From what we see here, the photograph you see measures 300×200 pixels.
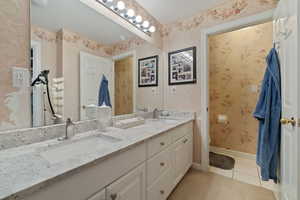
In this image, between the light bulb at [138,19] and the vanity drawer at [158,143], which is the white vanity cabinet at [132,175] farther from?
the light bulb at [138,19]

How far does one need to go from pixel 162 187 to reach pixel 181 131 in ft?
2.07

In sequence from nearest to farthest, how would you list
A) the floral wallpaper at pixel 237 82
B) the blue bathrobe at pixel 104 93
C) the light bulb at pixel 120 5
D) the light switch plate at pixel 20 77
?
the light switch plate at pixel 20 77 → the blue bathrobe at pixel 104 93 → the light bulb at pixel 120 5 → the floral wallpaper at pixel 237 82

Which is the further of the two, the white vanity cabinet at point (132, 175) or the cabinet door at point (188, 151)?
the cabinet door at point (188, 151)

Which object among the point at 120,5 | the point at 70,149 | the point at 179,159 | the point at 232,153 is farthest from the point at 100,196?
the point at 232,153

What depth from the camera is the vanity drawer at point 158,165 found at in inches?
42.6

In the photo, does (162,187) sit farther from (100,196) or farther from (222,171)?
(222,171)

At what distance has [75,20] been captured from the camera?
47.3 inches

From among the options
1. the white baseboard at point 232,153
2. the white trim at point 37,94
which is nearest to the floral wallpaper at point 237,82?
the white baseboard at point 232,153

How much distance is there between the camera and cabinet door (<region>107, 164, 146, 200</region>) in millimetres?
762

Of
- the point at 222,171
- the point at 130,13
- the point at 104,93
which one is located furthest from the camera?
the point at 222,171

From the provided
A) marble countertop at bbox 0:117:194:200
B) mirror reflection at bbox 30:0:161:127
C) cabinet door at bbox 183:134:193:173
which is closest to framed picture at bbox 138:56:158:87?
mirror reflection at bbox 30:0:161:127

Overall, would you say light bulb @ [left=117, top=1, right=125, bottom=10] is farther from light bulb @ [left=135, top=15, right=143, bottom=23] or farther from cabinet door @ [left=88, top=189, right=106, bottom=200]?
cabinet door @ [left=88, top=189, right=106, bottom=200]

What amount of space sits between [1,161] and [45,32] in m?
0.88

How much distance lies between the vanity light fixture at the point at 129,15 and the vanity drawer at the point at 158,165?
160 cm
